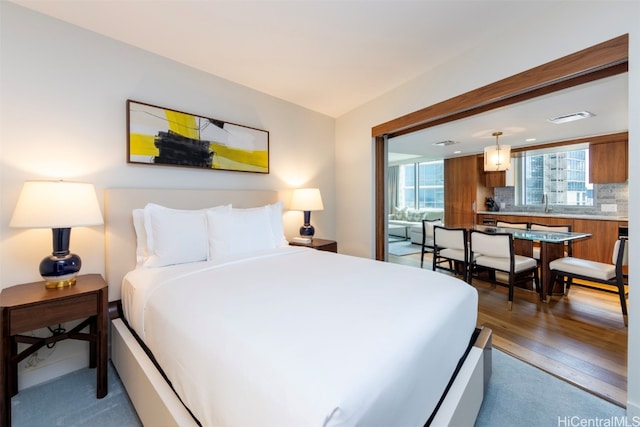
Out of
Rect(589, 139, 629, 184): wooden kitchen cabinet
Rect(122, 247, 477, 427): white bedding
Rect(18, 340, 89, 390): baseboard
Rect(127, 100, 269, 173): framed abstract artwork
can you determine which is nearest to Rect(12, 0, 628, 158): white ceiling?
Rect(127, 100, 269, 173): framed abstract artwork

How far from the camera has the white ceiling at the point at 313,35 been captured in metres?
1.82

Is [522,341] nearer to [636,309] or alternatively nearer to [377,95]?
[636,309]

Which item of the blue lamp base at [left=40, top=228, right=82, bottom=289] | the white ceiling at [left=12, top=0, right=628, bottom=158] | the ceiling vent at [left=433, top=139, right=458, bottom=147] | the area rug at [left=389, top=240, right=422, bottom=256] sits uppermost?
the white ceiling at [left=12, top=0, right=628, bottom=158]

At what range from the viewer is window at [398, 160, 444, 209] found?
745 cm

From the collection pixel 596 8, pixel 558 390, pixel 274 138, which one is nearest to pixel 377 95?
pixel 274 138

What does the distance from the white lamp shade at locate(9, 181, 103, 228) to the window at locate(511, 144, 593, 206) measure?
6735 millimetres

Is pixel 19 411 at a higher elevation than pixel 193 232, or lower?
lower

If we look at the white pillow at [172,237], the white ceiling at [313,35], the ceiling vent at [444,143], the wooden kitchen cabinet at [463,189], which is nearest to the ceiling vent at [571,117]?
the white ceiling at [313,35]

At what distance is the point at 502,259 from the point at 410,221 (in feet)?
15.4

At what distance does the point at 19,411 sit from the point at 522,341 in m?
3.56

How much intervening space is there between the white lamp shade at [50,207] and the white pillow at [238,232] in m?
0.79

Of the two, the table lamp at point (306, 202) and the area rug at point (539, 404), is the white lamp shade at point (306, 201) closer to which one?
the table lamp at point (306, 202)

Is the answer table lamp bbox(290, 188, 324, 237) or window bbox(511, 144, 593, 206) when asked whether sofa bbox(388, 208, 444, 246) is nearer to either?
window bbox(511, 144, 593, 206)

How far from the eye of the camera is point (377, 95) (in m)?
3.28
